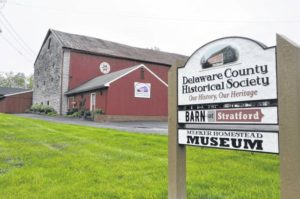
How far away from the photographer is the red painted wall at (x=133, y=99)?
19.8 m

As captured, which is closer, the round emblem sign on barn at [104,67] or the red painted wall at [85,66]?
the red painted wall at [85,66]

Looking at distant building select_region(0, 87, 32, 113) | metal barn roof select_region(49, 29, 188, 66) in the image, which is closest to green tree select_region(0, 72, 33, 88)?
distant building select_region(0, 87, 32, 113)

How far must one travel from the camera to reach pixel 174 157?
296 centimetres

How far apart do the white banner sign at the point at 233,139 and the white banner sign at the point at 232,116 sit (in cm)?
10

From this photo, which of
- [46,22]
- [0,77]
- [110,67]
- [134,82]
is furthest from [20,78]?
[134,82]

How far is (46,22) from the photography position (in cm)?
3125

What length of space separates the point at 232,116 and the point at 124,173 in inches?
91.8

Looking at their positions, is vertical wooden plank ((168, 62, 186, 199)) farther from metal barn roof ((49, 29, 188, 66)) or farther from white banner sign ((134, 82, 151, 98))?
metal barn roof ((49, 29, 188, 66))

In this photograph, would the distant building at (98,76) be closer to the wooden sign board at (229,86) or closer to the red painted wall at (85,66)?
the red painted wall at (85,66)

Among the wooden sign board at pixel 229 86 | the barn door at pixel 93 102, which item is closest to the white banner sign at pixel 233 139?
the wooden sign board at pixel 229 86

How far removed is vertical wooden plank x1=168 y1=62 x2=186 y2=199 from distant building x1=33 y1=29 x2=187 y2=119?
656 inches

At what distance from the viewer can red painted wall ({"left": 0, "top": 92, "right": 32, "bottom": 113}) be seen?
33.1 metres

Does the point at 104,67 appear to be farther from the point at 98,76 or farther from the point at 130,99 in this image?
the point at 130,99

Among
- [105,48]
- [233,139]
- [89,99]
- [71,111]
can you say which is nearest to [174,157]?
[233,139]
